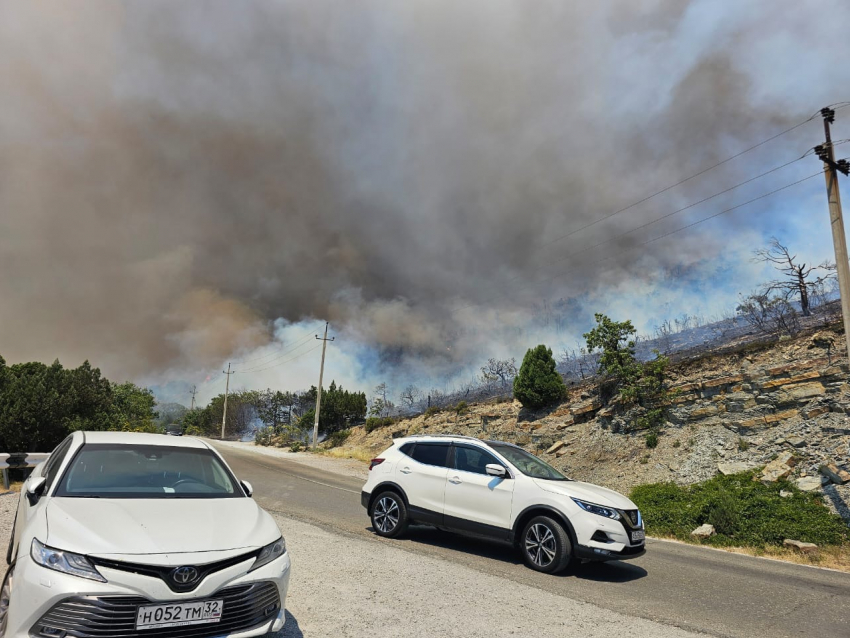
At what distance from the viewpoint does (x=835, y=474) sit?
46.0 ft

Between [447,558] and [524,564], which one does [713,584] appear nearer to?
[524,564]

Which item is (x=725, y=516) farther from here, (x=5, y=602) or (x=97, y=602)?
(x=5, y=602)

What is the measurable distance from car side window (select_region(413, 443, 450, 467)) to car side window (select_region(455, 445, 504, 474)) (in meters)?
0.23

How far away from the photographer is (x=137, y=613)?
331 cm

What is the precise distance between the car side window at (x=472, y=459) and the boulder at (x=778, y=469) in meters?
11.7

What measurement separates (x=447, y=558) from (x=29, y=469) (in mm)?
11857

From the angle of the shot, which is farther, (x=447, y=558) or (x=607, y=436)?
(x=607, y=436)

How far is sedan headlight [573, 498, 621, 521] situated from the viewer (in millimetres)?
7133

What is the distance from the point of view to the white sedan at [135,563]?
326 centimetres

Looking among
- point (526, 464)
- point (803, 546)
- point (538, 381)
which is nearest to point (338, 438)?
point (538, 381)

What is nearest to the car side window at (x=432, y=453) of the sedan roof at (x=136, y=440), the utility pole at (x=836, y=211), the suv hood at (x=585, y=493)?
the suv hood at (x=585, y=493)

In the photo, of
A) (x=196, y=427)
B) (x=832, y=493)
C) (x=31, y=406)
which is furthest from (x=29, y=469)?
(x=196, y=427)

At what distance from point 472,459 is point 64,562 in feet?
19.7

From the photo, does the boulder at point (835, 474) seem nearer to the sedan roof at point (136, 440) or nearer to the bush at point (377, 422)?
the sedan roof at point (136, 440)
